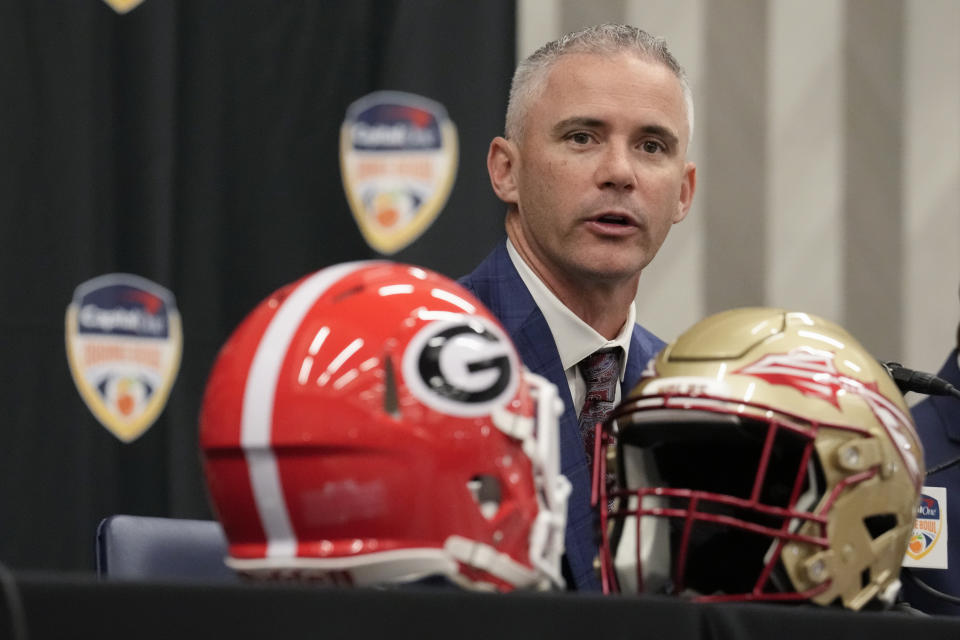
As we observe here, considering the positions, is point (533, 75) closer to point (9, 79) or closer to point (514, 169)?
point (514, 169)

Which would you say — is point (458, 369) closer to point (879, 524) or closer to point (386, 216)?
point (879, 524)

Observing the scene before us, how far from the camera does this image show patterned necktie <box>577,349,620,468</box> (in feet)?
4.90

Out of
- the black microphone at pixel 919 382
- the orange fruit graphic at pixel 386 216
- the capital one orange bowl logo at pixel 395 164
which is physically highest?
the capital one orange bowl logo at pixel 395 164

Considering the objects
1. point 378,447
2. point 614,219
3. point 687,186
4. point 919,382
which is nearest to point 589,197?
point 614,219

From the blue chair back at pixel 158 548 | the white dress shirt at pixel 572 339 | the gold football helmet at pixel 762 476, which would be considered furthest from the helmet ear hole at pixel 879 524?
the blue chair back at pixel 158 548

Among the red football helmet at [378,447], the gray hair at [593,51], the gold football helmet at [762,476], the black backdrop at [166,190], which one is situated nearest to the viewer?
the red football helmet at [378,447]

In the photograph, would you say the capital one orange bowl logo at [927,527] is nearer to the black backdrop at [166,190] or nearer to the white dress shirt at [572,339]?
the white dress shirt at [572,339]

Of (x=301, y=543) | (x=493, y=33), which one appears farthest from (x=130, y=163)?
(x=301, y=543)

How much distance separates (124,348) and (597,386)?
107 cm

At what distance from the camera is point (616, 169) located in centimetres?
150

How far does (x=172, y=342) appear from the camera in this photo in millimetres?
2301

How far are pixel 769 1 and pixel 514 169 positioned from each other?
1624 mm

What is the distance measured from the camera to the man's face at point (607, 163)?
1.53 m

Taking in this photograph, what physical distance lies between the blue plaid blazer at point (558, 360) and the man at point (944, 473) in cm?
41
